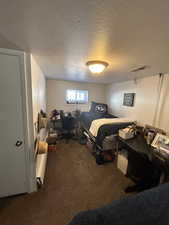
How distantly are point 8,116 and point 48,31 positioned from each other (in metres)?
1.17

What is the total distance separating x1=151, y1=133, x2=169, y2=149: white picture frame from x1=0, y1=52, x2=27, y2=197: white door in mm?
2223

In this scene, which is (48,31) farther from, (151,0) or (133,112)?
(133,112)

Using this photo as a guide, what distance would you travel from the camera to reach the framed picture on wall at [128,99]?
3115 mm

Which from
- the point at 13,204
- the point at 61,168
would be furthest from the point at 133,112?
the point at 13,204

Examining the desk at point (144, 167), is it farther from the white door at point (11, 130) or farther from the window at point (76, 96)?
the window at point (76, 96)

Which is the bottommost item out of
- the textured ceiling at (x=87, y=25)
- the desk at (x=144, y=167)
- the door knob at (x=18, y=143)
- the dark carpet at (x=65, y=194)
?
the dark carpet at (x=65, y=194)

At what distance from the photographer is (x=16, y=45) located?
122cm

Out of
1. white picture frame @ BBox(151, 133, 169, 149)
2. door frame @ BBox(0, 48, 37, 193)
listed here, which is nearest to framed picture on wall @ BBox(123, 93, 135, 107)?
white picture frame @ BBox(151, 133, 169, 149)

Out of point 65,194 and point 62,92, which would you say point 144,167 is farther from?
point 62,92

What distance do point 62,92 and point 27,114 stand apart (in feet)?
9.49

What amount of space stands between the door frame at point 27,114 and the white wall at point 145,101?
262 centimetres

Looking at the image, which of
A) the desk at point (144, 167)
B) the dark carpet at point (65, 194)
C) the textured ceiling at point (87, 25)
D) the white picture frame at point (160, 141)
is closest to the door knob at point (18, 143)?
the dark carpet at point (65, 194)

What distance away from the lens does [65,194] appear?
5.50ft

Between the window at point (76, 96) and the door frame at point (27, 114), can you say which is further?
the window at point (76, 96)
